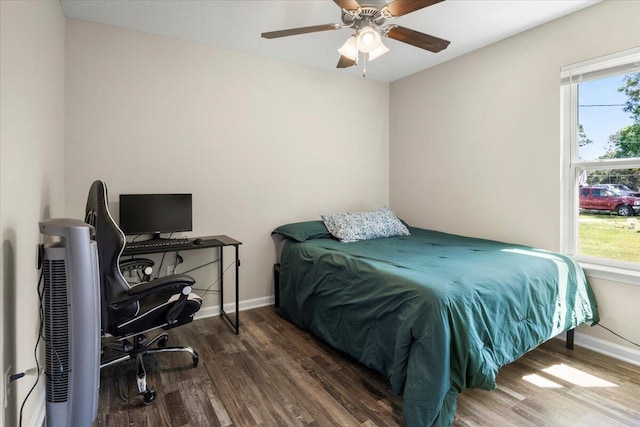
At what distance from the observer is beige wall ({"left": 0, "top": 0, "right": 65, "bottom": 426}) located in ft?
4.33

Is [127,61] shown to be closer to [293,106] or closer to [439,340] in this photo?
[293,106]

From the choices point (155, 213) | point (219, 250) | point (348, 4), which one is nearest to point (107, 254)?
point (155, 213)

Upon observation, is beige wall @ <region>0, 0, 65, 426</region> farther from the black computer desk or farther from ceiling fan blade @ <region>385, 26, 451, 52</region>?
ceiling fan blade @ <region>385, 26, 451, 52</region>

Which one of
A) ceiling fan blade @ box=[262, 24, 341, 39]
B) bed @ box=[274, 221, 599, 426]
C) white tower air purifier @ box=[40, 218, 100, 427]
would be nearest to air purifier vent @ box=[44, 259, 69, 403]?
white tower air purifier @ box=[40, 218, 100, 427]

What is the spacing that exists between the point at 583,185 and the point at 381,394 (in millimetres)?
2244

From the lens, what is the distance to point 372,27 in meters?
2.02

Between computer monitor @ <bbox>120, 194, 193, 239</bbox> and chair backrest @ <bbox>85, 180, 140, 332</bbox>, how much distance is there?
0.77 metres

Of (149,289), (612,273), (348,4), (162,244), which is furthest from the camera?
(162,244)

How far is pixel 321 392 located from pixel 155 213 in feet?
6.23

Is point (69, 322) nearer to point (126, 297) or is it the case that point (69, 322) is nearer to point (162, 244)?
point (126, 297)

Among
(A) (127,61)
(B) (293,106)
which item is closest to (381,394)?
(B) (293,106)

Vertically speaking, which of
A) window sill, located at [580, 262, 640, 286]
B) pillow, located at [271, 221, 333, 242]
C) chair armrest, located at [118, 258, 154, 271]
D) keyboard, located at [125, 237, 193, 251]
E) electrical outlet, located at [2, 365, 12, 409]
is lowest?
electrical outlet, located at [2, 365, 12, 409]

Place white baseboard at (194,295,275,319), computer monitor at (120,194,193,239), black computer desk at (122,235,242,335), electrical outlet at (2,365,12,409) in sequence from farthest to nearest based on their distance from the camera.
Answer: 1. white baseboard at (194,295,275,319)
2. computer monitor at (120,194,193,239)
3. black computer desk at (122,235,242,335)
4. electrical outlet at (2,365,12,409)

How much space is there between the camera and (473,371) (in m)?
1.75
